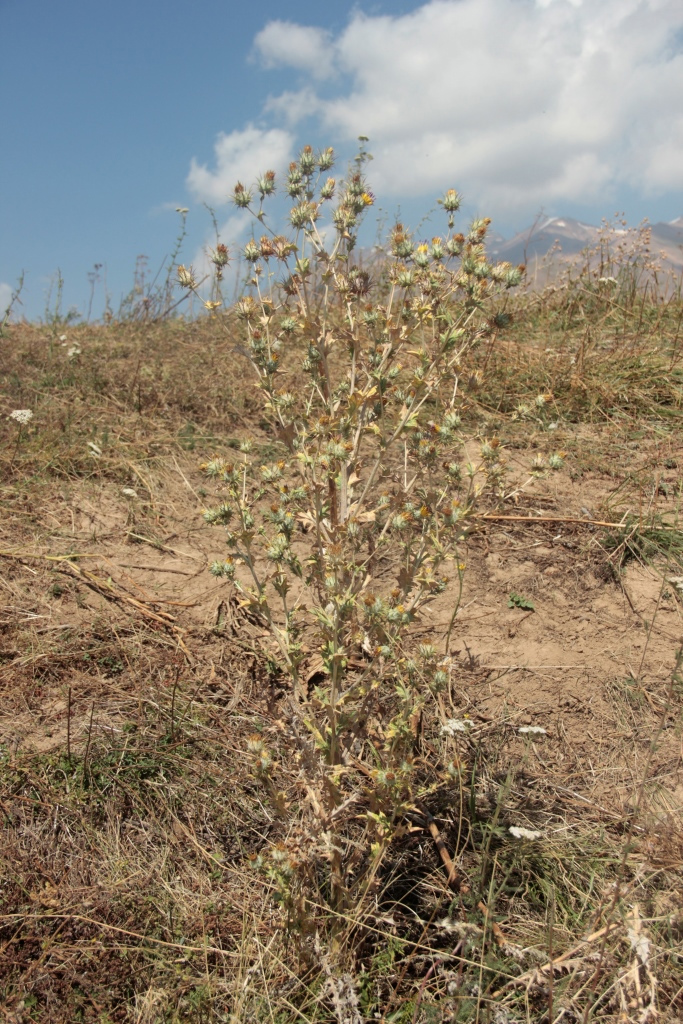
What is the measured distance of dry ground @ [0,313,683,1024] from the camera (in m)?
2.01

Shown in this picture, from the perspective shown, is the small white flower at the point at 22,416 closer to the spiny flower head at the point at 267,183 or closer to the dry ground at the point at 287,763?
the dry ground at the point at 287,763

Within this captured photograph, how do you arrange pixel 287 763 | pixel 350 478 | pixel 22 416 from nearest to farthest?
pixel 350 478
pixel 287 763
pixel 22 416

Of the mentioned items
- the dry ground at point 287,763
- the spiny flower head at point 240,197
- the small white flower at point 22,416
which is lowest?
the dry ground at point 287,763

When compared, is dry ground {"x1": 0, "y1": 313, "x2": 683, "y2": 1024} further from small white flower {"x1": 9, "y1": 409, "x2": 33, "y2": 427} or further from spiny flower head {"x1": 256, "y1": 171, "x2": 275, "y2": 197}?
spiny flower head {"x1": 256, "y1": 171, "x2": 275, "y2": 197}

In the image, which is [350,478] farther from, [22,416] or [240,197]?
[22,416]

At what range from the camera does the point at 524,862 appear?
231 centimetres

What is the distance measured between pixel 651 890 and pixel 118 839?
5.78ft

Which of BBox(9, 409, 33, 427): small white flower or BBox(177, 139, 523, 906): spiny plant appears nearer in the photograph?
BBox(177, 139, 523, 906): spiny plant

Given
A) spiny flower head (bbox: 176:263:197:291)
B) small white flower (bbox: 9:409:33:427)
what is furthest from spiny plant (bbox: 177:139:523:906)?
small white flower (bbox: 9:409:33:427)

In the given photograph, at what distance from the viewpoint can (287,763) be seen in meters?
2.54

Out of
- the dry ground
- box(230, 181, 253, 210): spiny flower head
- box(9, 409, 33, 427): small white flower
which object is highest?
box(230, 181, 253, 210): spiny flower head

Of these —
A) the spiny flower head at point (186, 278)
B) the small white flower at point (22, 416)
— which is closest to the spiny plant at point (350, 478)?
the spiny flower head at point (186, 278)

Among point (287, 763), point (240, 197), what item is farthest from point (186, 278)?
point (287, 763)

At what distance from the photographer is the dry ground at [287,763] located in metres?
2.01
